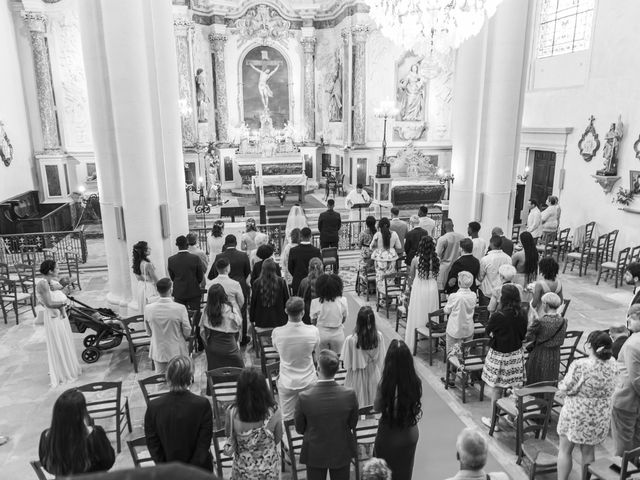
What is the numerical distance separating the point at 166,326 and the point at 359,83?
16.9 meters

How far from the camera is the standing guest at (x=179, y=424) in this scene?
11.3 ft

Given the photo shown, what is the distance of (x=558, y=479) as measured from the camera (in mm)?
4656

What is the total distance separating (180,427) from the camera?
135 inches

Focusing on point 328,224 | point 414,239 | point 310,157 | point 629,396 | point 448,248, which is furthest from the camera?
point 310,157

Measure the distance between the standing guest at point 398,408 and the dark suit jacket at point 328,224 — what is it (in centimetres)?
650

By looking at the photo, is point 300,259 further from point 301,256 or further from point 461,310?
point 461,310

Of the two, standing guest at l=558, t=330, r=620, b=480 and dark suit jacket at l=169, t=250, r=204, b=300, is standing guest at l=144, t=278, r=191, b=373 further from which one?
standing guest at l=558, t=330, r=620, b=480

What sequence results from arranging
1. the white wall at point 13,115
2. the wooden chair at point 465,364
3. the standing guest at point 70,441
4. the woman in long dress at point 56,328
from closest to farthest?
the standing guest at point 70,441
the wooden chair at point 465,364
the woman in long dress at point 56,328
the white wall at point 13,115

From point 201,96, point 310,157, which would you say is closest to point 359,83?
point 310,157

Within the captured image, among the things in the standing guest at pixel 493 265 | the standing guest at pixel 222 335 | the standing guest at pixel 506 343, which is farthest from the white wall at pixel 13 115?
the standing guest at pixel 506 343

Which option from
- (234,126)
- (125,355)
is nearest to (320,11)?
(234,126)

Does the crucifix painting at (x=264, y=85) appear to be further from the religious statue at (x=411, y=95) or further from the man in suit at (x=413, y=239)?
the man in suit at (x=413, y=239)

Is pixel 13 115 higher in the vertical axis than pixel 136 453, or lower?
higher

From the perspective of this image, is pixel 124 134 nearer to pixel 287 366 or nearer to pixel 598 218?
pixel 287 366
